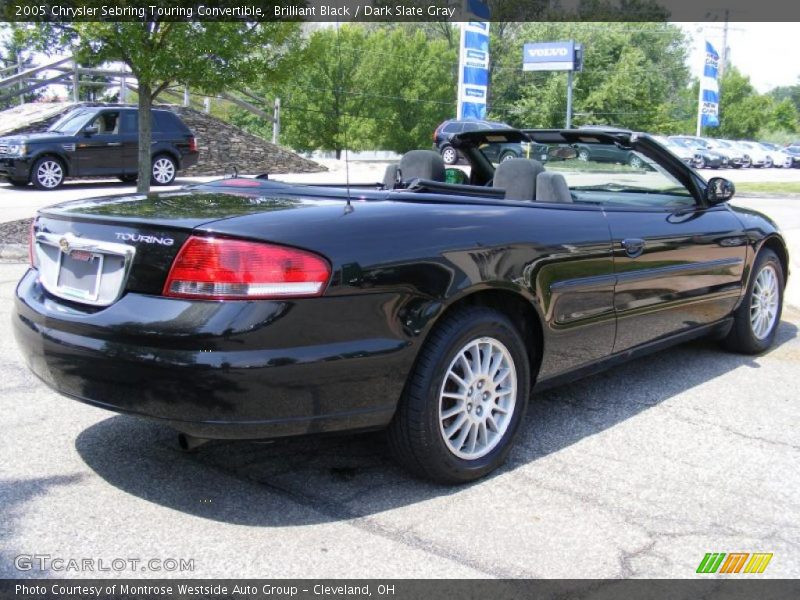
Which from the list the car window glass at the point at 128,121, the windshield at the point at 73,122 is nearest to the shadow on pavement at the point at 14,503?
the windshield at the point at 73,122

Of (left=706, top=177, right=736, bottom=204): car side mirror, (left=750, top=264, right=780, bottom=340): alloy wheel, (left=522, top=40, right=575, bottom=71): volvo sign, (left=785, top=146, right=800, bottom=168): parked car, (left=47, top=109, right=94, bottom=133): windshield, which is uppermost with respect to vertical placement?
(left=522, top=40, right=575, bottom=71): volvo sign

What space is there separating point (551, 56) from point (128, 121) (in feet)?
103

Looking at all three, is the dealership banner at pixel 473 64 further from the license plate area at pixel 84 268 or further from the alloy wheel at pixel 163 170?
the license plate area at pixel 84 268

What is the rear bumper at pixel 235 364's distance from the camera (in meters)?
2.80

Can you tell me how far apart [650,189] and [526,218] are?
1747 millimetres

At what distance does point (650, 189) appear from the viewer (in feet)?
16.8

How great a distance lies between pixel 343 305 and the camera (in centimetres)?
296

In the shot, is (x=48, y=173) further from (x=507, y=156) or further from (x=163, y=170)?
(x=507, y=156)

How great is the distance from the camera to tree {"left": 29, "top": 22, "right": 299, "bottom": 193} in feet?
32.6

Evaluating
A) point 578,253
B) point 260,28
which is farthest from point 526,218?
point 260,28

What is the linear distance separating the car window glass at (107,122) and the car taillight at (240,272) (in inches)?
632

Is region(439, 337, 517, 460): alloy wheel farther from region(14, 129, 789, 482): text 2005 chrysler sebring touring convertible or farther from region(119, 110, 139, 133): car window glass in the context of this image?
region(119, 110, 139, 133): car window glass

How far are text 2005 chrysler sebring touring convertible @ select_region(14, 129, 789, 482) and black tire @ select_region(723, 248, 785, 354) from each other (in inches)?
56.6

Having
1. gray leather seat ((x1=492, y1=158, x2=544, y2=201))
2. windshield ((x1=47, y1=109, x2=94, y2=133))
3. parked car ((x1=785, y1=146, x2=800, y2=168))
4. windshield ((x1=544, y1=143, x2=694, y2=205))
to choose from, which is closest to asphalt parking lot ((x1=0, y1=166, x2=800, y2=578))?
gray leather seat ((x1=492, y1=158, x2=544, y2=201))
